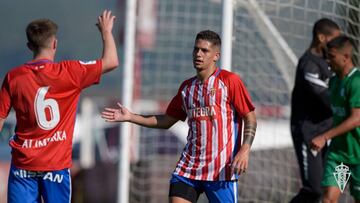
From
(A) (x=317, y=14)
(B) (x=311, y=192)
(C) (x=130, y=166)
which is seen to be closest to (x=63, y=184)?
(B) (x=311, y=192)

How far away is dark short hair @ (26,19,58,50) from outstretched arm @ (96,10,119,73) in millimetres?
375

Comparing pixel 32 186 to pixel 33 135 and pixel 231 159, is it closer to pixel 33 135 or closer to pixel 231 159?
pixel 33 135

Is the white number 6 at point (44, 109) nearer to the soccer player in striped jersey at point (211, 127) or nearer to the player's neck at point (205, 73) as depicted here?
the soccer player in striped jersey at point (211, 127)

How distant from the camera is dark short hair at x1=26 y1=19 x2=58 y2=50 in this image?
7555 mm

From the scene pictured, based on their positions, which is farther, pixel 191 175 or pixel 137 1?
pixel 137 1

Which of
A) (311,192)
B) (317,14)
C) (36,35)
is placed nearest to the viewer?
(36,35)

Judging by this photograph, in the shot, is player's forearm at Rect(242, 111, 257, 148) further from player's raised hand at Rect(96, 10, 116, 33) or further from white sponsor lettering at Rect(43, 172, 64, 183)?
white sponsor lettering at Rect(43, 172, 64, 183)

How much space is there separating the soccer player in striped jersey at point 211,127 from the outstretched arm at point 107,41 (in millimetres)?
368

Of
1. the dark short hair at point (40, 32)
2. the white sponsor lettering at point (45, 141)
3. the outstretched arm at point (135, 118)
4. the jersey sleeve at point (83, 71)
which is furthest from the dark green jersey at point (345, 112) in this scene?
the dark short hair at point (40, 32)

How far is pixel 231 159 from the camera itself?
773cm

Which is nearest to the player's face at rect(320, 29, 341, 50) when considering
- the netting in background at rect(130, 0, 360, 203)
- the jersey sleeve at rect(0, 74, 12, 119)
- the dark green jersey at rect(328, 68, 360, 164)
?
the dark green jersey at rect(328, 68, 360, 164)

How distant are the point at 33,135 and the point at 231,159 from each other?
151 cm

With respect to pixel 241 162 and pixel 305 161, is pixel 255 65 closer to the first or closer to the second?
pixel 305 161

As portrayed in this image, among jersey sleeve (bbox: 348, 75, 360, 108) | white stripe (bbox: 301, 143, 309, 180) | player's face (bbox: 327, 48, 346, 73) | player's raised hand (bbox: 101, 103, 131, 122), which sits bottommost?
white stripe (bbox: 301, 143, 309, 180)
